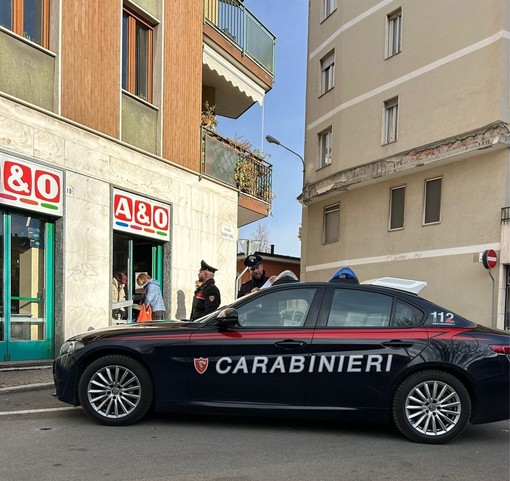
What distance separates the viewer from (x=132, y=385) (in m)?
5.20

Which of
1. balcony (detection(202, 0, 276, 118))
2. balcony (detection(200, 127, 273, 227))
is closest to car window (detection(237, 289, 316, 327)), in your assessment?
balcony (detection(200, 127, 273, 227))

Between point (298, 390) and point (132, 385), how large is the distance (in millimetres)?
1550

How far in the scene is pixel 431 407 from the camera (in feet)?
16.5

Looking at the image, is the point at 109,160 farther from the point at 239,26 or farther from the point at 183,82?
the point at 239,26

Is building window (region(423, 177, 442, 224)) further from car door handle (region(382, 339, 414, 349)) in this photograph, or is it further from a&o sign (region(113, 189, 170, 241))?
car door handle (region(382, 339, 414, 349))

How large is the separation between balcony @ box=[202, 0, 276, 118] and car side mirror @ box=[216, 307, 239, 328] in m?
9.97

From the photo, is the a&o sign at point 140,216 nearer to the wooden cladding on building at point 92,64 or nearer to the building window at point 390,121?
the wooden cladding on building at point 92,64

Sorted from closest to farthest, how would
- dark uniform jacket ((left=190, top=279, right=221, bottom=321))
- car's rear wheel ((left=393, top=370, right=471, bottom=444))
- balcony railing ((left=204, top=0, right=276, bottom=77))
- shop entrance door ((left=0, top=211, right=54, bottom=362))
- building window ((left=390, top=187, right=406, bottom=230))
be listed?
1. car's rear wheel ((left=393, top=370, right=471, bottom=444))
2. dark uniform jacket ((left=190, top=279, right=221, bottom=321))
3. shop entrance door ((left=0, top=211, right=54, bottom=362))
4. balcony railing ((left=204, top=0, right=276, bottom=77))
5. building window ((left=390, top=187, right=406, bottom=230))

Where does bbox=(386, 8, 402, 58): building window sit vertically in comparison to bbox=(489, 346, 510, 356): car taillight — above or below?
above

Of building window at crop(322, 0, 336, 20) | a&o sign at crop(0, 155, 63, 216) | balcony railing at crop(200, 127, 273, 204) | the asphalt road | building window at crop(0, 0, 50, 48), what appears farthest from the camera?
building window at crop(322, 0, 336, 20)

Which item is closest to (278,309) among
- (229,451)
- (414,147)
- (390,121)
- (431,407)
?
(229,451)

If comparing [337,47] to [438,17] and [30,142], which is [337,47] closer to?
[438,17]

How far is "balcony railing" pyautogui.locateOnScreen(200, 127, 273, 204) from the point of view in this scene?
13.8m

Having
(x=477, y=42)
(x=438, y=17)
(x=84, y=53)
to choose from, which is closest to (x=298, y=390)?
(x=84, y=53)
